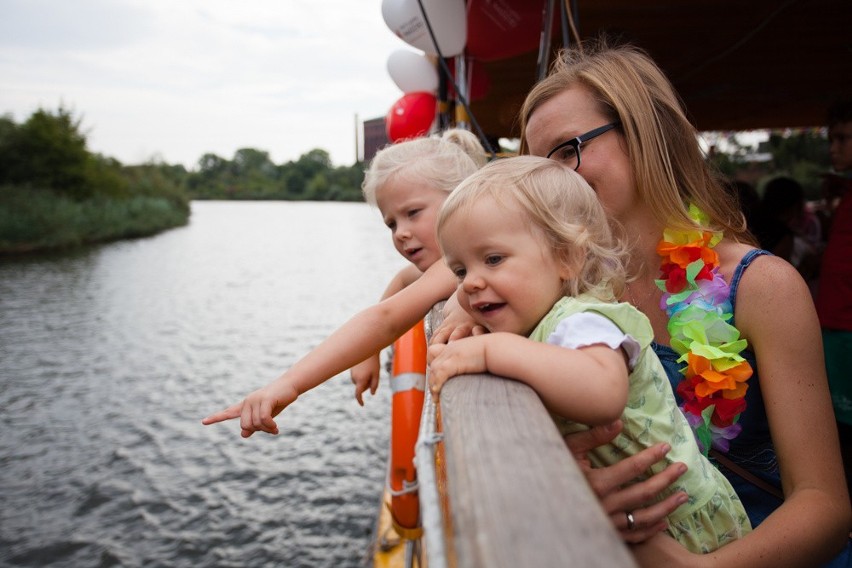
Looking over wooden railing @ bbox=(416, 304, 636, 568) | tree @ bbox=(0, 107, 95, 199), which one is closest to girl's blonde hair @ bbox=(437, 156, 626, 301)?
wooden railing @ bbox=(416, 304, 636, 568)

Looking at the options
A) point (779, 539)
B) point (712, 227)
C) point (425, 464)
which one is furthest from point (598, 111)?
point (425, 464)

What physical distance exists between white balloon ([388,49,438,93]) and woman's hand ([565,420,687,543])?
3.85m

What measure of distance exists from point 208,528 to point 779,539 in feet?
19.0

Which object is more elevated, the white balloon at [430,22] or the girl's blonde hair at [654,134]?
the white balloon at [430,22]

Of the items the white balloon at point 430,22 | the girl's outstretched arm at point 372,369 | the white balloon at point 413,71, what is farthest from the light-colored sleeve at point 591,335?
the white balloon at point 413,71

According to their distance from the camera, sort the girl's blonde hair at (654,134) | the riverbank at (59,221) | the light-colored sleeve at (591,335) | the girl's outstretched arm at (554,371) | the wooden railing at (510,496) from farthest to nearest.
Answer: the riverbank at (59,221) → the girl's blonde hair at (654,134) → the light-colored sleeve at (591,335) → the girl's outstretched arm at (554,371) → the wooden railing at (510,496)

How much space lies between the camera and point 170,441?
793 centimetres

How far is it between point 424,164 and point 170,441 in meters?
6.78

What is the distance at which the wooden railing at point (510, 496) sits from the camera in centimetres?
52

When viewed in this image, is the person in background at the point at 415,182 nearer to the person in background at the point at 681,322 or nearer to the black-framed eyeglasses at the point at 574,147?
the person in background at the point at 681,322

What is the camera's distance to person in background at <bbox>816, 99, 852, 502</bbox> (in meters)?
2.99

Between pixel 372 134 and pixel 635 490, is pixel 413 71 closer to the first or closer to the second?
pixel 372 134

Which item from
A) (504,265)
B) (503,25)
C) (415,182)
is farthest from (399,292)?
(503,25)

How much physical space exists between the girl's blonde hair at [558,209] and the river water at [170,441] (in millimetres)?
4978
